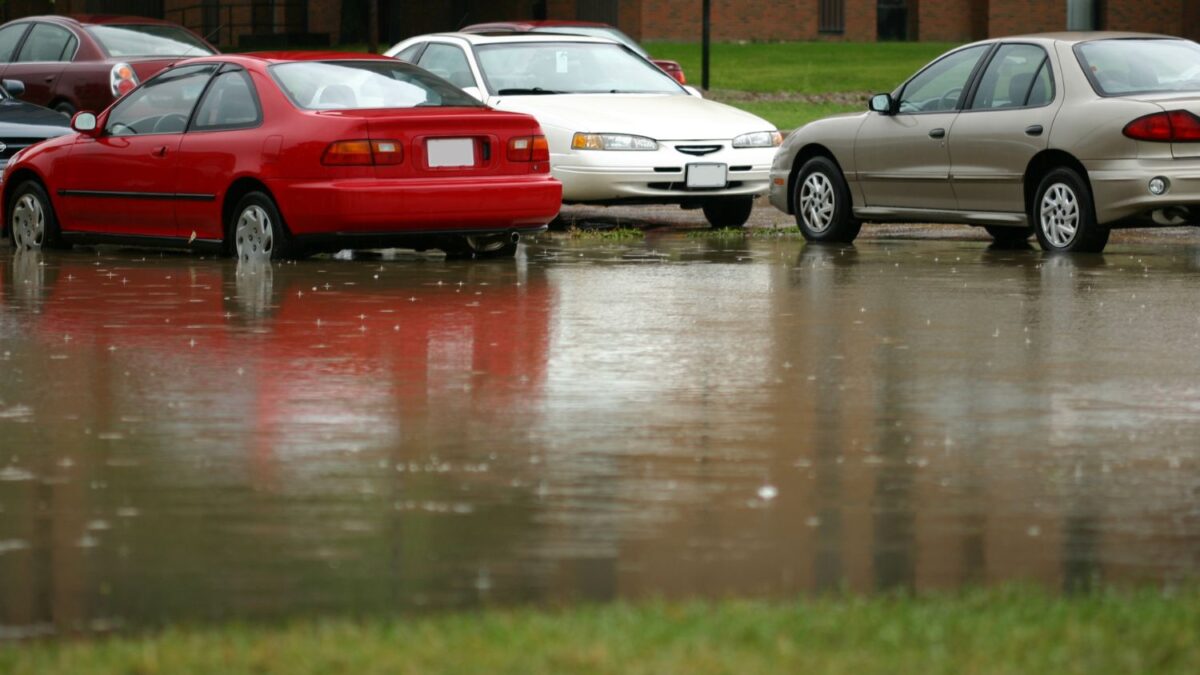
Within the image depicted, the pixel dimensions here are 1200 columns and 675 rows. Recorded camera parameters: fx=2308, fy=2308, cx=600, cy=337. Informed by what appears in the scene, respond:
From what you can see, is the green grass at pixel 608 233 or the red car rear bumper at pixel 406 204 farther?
the green grass at pixel 608 233

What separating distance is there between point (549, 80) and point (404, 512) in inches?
500

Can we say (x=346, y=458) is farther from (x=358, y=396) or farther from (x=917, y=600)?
(x=917, y=600)

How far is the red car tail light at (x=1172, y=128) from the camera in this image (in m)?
14.4

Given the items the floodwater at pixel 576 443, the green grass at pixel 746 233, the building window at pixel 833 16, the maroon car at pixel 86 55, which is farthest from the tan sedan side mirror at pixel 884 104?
the building window at pixel 833 16

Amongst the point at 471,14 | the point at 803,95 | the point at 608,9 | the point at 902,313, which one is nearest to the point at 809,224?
the point at 902,313

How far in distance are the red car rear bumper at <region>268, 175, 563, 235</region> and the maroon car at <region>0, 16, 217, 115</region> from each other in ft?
25.9

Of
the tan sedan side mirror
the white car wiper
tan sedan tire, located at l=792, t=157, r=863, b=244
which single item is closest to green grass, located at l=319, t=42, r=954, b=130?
the white car wiper

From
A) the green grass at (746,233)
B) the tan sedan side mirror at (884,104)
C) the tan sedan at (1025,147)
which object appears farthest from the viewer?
the green grass at (746,233)

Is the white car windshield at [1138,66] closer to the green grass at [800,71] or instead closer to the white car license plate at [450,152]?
the white car license plate at [450,152]

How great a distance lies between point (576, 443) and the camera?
7.62 m

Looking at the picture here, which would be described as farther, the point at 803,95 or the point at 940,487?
the point at 803,95

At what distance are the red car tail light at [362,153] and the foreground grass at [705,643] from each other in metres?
9.06

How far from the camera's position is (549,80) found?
18906 mm

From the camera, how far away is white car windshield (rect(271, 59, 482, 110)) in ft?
48.1
